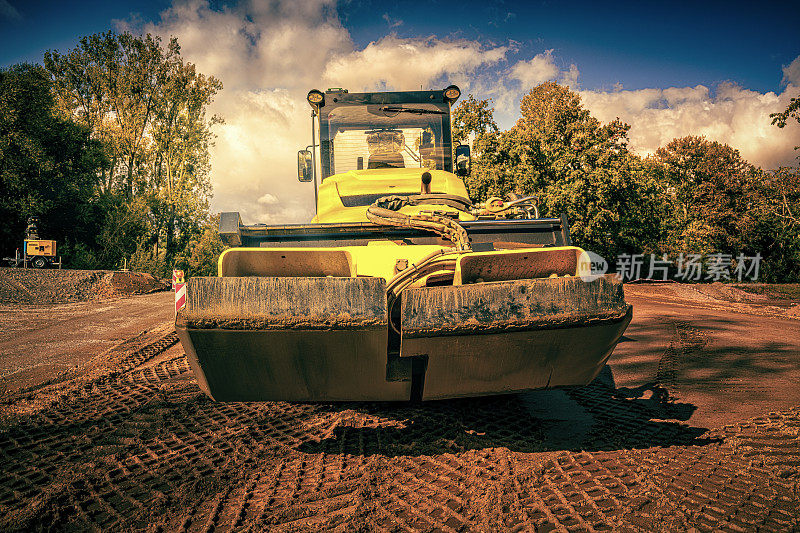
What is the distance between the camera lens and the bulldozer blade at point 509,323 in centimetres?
236

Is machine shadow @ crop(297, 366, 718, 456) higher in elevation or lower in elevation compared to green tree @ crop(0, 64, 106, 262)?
lower

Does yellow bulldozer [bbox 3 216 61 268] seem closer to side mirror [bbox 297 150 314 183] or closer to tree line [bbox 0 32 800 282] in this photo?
tree line [bbox 0 32 800 282]

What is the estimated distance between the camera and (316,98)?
5484 mm

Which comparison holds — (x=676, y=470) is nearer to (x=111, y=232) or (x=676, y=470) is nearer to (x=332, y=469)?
(x=332, y=469)

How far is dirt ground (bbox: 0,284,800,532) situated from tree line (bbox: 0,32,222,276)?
2300 centimetres

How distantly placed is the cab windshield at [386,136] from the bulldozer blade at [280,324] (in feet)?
11.4

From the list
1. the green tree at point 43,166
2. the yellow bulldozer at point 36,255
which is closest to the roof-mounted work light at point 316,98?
the yellow bulldozer at point 36,255

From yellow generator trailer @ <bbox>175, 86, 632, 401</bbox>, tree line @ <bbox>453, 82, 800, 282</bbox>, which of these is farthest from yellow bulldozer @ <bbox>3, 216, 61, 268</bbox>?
yellow generator trailer @ <bbox>175, 86, 632, 401</bbox>

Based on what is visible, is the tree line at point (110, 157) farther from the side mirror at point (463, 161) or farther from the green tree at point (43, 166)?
the side mirror at point (463, 161)

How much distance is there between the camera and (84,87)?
2697 centimetres

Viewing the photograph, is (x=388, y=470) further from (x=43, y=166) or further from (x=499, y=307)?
(x=43, y=166)

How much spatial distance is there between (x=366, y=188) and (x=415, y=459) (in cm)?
280

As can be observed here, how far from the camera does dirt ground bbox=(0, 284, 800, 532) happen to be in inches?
88.6

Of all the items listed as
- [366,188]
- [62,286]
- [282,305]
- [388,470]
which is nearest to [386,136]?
[366,188]
